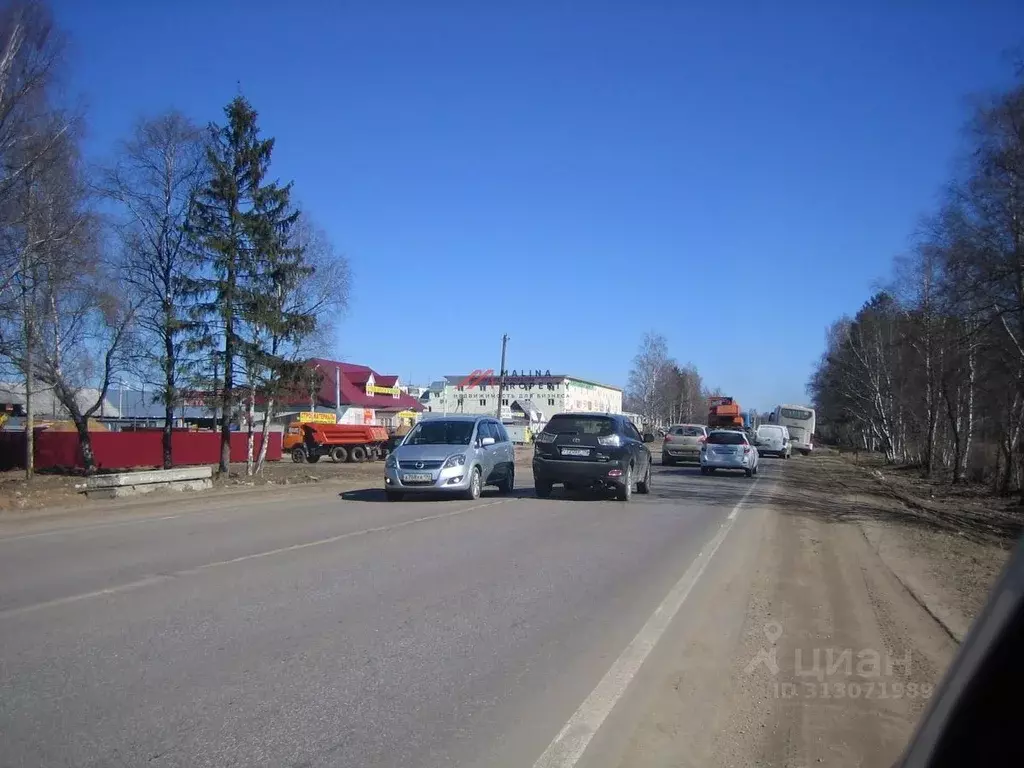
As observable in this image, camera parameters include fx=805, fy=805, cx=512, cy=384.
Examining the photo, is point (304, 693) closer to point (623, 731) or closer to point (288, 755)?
point (288, 755)

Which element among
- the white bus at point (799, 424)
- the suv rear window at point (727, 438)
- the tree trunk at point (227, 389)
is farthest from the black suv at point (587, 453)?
the white bus at point (799, 424)

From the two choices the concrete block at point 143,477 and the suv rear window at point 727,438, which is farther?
the suv rear window at point 727,438

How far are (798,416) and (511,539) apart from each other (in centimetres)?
5287

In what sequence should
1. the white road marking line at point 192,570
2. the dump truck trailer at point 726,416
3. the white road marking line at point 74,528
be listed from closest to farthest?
the white road marking line at point 192,570 → the white road marking line at point 74,528 → the dump truck trailer at point 726,416

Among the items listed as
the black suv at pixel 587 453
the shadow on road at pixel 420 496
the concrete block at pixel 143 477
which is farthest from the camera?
the concrete block at pixel 143 477

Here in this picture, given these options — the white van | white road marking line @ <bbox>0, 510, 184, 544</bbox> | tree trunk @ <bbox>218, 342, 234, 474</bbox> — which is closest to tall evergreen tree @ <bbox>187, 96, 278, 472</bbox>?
tree trunk @ <bbox>218, 342, 234, 474</bbox>

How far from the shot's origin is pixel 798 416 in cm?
6012

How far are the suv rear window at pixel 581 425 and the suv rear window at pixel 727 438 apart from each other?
11828mm

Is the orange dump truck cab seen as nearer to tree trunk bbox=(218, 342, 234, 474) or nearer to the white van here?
tree trunk bbox=(218, 342, 234, 474)

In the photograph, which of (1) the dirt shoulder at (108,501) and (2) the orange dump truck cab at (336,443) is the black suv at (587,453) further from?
(2) the orange dump truck cab at (336,443)

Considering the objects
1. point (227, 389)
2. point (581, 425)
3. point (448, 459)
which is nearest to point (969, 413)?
point (581, 425)

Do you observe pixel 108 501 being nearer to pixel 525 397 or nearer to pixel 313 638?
pixel 313 638

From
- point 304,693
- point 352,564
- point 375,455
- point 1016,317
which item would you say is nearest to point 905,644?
point 304,693

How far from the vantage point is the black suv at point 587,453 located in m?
17.3
